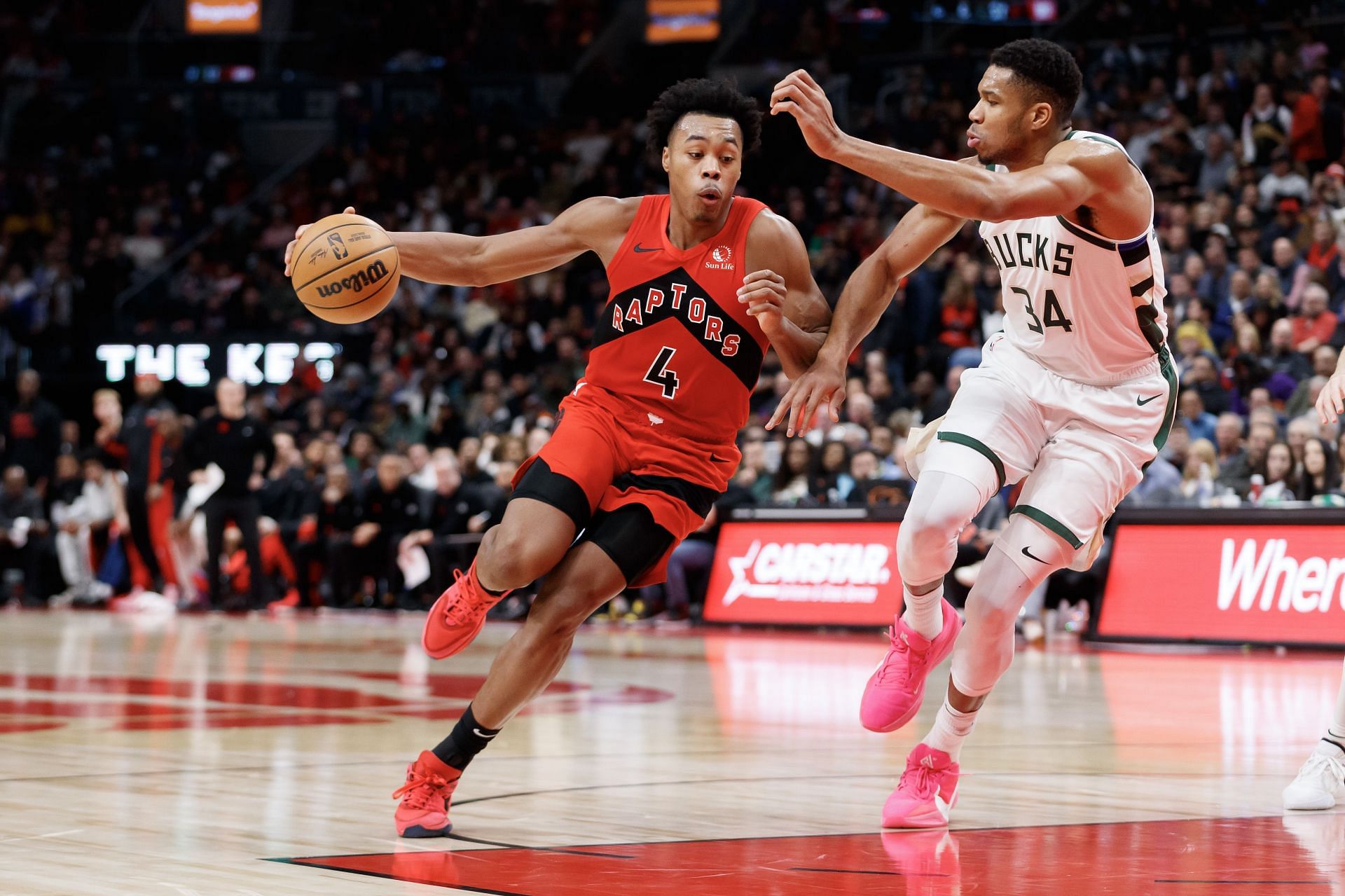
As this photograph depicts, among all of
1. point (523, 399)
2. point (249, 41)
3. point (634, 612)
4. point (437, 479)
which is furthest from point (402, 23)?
point (634, 612)

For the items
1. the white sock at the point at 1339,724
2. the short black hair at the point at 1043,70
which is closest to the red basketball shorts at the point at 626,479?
the short black hair at the point at 1043,70

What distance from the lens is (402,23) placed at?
29.8 m

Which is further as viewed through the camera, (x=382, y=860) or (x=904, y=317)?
(x=904, y=317)

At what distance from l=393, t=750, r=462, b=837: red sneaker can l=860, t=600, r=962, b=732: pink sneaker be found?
4.22 feet

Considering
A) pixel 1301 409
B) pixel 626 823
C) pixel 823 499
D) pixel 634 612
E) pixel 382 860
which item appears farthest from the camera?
pixel 634 612

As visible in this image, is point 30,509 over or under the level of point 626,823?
over

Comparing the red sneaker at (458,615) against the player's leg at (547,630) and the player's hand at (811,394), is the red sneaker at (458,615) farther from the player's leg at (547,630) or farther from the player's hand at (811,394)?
the player's hand at (811,394)

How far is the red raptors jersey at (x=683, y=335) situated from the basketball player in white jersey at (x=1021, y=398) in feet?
1.09

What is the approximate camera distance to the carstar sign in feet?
45.3

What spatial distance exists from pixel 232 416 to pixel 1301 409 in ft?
30.3

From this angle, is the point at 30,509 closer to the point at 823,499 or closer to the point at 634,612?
the point at 634,612

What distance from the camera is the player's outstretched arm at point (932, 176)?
4.48 metres

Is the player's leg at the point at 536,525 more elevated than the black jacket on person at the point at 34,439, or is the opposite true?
the black jacket on person at the point at 34,439

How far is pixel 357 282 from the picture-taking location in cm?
522
